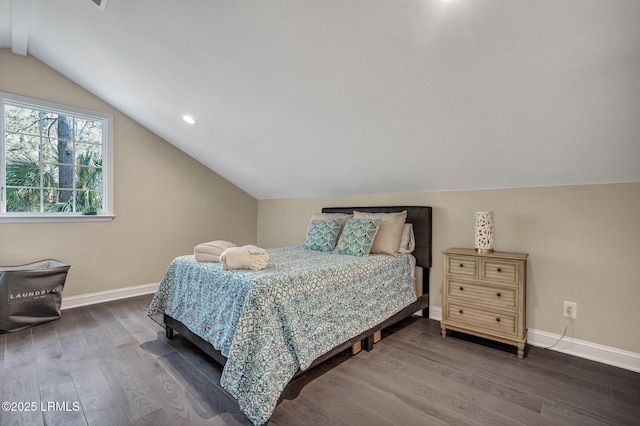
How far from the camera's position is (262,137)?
315 cm

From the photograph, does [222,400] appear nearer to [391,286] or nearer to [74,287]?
[391,286]

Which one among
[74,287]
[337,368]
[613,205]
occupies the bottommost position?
[337,368]

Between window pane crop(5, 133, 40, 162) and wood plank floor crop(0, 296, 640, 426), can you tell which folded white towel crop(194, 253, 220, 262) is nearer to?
wood plank floor crop(0, 296, 640, 426)

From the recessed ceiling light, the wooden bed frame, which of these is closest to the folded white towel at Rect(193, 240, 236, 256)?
the wooden bed frame

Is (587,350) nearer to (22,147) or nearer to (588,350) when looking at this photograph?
(588,350)

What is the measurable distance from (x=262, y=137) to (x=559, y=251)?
9.32 ft

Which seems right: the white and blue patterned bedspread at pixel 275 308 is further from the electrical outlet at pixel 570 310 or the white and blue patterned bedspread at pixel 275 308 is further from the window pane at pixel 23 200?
the window pane at pixel 23 200

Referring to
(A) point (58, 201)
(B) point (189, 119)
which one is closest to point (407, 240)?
(B) point (189, 119)

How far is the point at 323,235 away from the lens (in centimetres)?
315

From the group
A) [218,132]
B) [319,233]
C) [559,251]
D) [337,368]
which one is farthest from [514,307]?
[218,132]

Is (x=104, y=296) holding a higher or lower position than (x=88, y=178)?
lower

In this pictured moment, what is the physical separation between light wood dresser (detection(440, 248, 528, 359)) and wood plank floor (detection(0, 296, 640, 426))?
6.2 inches

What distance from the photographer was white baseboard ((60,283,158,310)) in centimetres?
324

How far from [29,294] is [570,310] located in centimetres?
459
